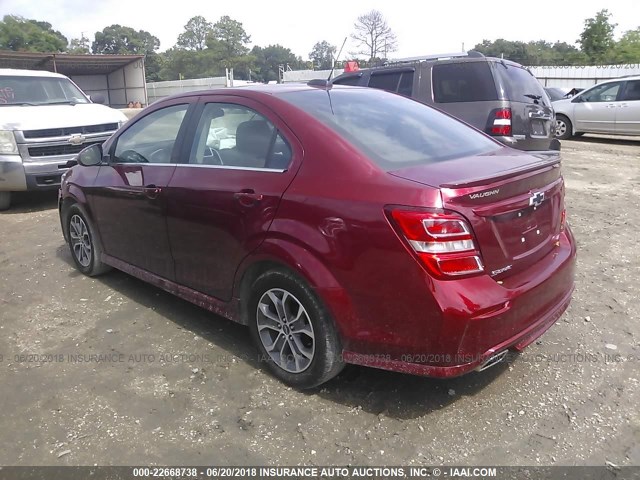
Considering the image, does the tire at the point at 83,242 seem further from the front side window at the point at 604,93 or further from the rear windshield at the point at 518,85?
the front side window at the point at 604,93

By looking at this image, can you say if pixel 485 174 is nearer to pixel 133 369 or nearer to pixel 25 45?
pixel 133 369

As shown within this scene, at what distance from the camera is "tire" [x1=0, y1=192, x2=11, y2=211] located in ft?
25.2

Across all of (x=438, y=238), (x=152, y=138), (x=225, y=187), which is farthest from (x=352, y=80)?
(x=438, y=238)

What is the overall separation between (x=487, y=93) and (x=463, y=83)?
0.40 m

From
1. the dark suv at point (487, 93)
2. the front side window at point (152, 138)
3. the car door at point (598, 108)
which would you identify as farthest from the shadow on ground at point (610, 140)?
the front side window at point (152, 138)

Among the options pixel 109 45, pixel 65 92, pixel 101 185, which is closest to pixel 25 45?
pixel 109 45

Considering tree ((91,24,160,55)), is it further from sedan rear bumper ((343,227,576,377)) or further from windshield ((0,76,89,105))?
sedan rear bumper ((343,227,576,377))

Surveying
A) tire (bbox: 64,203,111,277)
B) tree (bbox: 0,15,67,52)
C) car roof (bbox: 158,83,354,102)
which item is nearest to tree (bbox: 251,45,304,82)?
tree (bbox: 0,15,67,52)

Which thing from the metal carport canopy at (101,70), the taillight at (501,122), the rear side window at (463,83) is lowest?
the taillight at (501,122)

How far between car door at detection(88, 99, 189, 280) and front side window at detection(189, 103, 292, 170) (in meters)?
0.26

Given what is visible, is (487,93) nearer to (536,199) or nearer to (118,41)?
(536,199)

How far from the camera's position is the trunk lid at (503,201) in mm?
2539

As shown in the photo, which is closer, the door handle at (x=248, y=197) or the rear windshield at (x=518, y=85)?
the door handle at (x=248, y=197)

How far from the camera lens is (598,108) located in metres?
14.2
